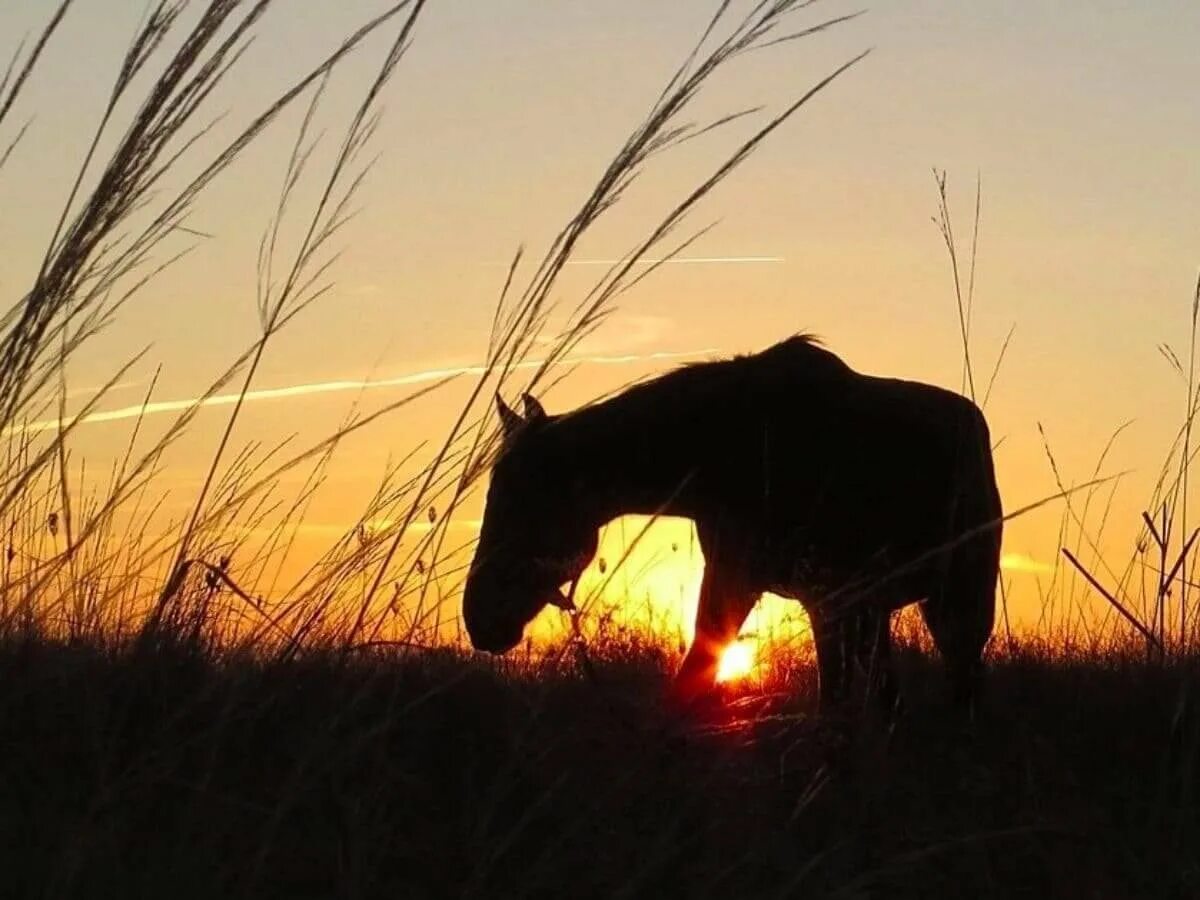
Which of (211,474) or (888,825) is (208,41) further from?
(888,825)

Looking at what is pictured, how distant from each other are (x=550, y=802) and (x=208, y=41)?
984mm

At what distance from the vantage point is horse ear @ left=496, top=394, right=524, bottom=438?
7.61 feet

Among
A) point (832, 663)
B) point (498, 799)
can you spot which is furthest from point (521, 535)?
point (498, 799)

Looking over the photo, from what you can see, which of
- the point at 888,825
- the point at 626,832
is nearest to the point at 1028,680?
the point at 888,825

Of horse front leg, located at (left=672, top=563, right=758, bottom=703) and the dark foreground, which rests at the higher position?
horse front leg, located at (left=672, top=563, right=758, bottom=703)

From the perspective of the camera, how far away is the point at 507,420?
8.13 feet

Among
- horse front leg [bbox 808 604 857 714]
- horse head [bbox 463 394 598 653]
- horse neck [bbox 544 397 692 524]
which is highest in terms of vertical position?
horse neck [bbox 544 397 692 524]

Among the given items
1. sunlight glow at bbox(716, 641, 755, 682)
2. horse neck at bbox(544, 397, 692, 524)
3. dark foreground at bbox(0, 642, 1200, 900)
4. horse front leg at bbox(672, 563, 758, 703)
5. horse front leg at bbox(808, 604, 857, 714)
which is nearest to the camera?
dark foreground at bbox(0, 642, 1200, 900)

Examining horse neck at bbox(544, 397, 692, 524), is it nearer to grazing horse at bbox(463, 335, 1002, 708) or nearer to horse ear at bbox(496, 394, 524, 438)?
grazing horse at bbox(463, 335, 1002, 708)

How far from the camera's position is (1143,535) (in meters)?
3.63

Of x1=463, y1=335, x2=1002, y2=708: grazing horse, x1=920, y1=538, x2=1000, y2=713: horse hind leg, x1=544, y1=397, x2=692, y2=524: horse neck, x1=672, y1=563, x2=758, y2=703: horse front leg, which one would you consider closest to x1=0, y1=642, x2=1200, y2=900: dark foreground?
x1=672, y1=563, x2=758, y2=703: horse front leg

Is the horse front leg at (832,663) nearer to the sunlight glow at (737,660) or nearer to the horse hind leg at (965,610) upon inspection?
the sunlight glow at (737,660)

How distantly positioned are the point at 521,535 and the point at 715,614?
2.36ft

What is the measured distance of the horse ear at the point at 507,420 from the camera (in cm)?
232
